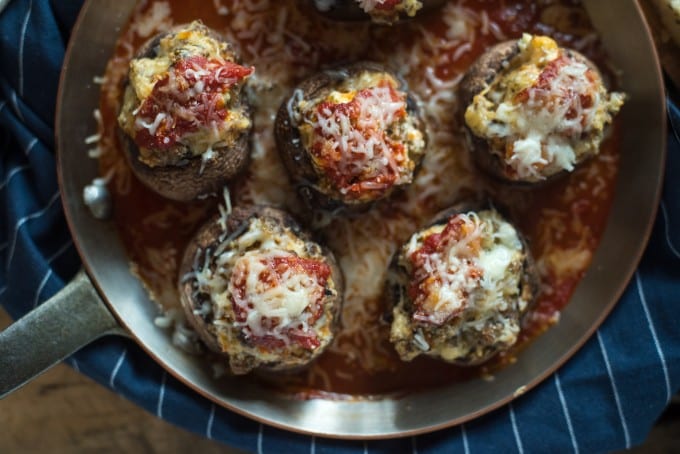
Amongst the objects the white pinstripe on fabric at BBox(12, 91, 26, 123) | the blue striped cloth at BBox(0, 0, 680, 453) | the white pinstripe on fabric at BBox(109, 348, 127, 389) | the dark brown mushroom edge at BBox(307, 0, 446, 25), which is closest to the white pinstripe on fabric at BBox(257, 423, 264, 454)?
the blue striped cloth at BBox(0, 0, 680, 453)

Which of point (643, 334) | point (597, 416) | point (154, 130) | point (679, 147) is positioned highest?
point (154, 130)

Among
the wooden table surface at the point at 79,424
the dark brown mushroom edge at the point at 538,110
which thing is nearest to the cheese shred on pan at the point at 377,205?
the dark brown mushroom edge at the point at 538,110

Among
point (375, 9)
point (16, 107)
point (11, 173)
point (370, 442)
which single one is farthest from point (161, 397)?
point (375, 9)

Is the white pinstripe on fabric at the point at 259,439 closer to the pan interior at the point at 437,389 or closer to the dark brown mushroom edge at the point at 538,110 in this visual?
the pan interior at the point at 437,389

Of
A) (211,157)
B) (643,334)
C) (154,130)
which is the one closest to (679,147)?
(643,334)

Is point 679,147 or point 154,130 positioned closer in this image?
point 154,130

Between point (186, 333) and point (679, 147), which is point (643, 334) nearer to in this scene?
point (679, 147)
